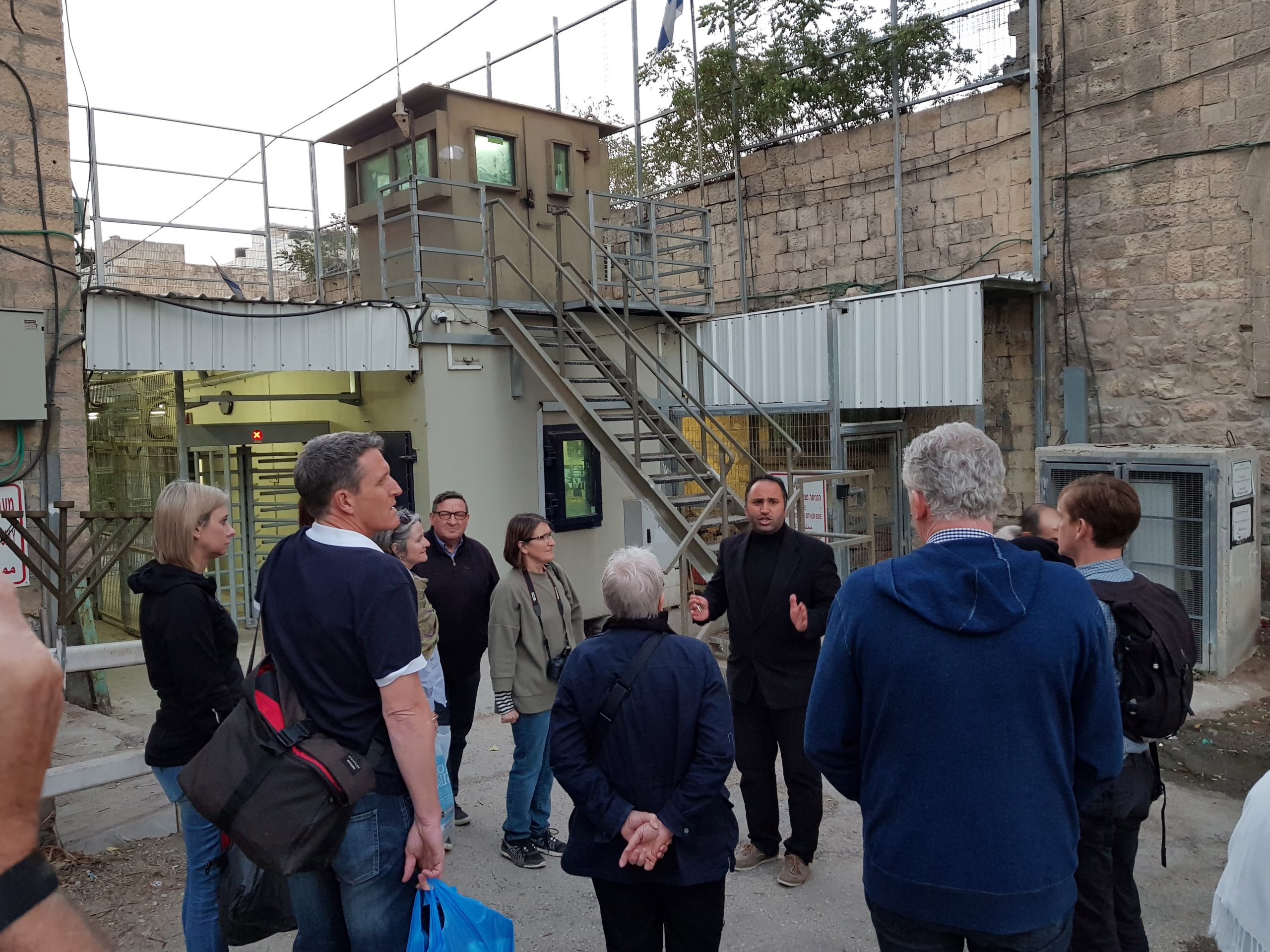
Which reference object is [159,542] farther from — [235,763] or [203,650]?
[235,763]

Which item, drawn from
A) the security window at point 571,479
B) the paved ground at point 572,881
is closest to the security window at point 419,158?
the security window at point 571,479

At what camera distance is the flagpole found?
36.7 ft

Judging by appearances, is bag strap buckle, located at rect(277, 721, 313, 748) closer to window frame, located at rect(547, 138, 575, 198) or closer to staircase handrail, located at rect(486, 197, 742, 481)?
staircase handrail, located at rect(486, 197, 742, 481)

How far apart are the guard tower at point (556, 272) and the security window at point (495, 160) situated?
1cm

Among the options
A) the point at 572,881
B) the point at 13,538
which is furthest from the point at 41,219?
the point at 572,881

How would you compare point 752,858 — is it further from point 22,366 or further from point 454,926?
point 22,366

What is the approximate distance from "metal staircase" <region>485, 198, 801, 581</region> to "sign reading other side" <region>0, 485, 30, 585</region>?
13.8 ft

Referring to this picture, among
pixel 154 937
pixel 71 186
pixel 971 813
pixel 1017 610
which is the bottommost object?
pixel 154 937

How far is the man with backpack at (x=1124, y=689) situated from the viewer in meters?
2.77

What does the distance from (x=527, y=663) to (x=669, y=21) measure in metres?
9.94

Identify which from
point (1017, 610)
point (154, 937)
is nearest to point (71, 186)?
point (154, 937)

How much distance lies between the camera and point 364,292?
10367 millimetres

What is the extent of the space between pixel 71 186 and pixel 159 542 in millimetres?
3474

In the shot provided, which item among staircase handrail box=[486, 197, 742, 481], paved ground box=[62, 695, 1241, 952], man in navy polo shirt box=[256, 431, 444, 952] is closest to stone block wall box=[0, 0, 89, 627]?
paved ground box=[62, 695, 1241, 952]
